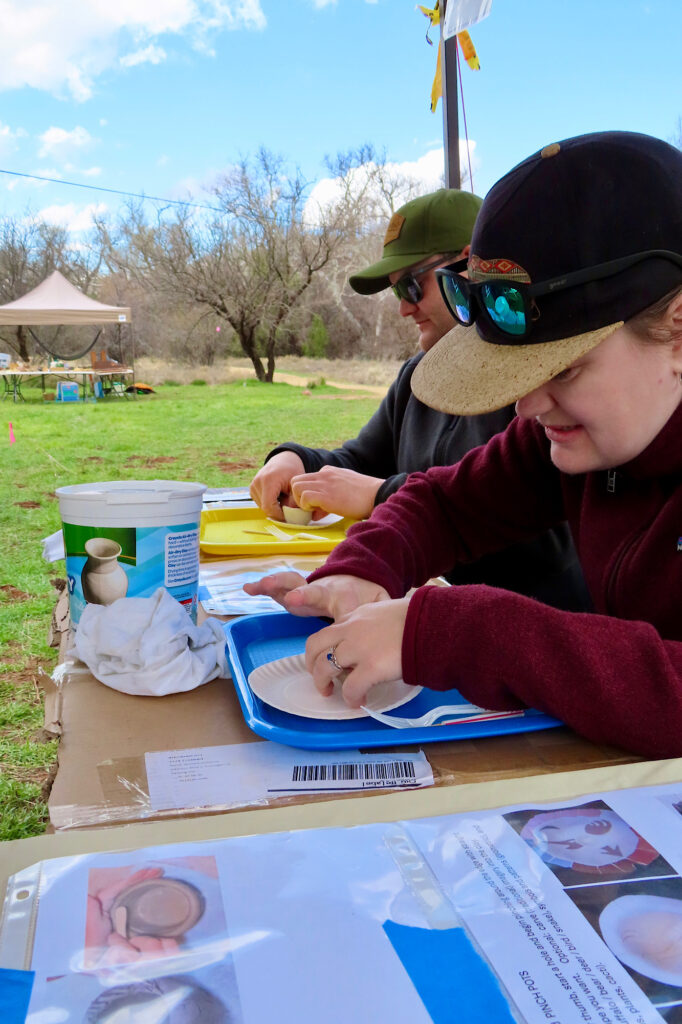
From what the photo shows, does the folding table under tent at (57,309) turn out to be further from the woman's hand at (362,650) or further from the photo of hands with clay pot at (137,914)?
the photo of hands with clay pot at (137,914)

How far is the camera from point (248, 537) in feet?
4.25

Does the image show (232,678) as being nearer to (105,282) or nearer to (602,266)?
(602,266)

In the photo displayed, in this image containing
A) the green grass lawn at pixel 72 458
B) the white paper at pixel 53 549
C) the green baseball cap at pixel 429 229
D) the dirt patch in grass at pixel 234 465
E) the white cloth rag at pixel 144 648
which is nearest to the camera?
the white cloth rag at pixel 144 648

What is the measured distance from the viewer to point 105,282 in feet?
23.1

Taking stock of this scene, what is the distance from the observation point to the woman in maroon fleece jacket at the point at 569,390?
1.88 ft

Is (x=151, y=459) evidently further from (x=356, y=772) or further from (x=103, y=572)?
(x=356, y=772)

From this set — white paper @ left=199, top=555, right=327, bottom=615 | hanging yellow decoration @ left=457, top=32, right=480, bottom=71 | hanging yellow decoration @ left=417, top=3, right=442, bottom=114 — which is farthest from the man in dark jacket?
hanging yellow decoration @ left=417, top=3, right=442, bottom=114

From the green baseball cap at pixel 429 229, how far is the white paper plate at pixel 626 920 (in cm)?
128

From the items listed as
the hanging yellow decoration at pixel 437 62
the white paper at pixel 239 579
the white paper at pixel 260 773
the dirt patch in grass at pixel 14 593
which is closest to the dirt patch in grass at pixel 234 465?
the dirt patch in grass at pixel 14 593

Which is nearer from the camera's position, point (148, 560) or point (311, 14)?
point (148, 560)

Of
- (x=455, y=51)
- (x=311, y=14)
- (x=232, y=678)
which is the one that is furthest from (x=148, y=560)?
(x=311, y=14)

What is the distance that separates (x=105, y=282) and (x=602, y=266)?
281 inches

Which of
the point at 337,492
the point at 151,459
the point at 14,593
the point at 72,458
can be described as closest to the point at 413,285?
the point at 337,492

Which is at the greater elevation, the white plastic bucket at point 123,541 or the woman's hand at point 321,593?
the white plastic bucket at point 123,541
